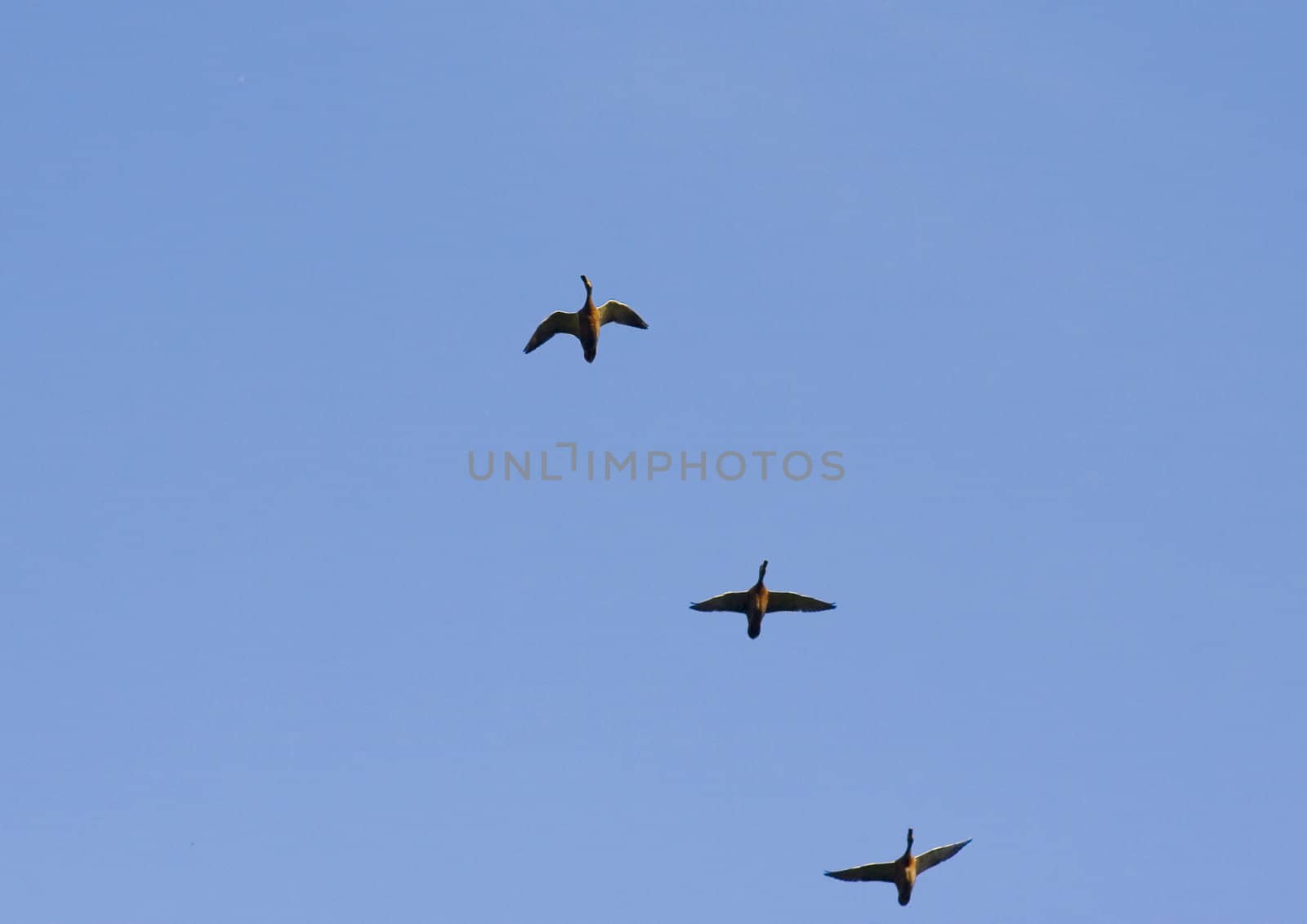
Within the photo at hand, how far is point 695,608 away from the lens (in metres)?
48.0

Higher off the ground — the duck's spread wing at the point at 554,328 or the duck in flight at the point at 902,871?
the duck's spread wing at the point at 554,328

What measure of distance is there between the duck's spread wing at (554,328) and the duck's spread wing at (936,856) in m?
17.6

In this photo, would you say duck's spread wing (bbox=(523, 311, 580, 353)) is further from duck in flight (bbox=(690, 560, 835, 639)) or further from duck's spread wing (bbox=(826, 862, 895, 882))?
duck's spread wing (bbox=(826, 862, 895, 882))

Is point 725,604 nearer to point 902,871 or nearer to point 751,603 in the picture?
point 751,603

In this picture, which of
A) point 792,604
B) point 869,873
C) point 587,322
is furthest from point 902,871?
point 587,322

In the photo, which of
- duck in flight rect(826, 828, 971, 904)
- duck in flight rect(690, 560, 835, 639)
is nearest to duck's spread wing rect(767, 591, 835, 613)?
duck in flight rect(690, 560, 835, 639)

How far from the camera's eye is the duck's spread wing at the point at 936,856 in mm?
47750

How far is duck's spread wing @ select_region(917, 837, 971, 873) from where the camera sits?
47750 mm

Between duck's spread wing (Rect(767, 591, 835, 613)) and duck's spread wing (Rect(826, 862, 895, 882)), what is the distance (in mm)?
7132

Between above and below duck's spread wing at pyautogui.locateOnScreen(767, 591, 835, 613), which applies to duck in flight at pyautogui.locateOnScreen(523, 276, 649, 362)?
above

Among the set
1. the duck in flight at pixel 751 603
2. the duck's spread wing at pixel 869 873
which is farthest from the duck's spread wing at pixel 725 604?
the duck's spread wing at pixel 869 873

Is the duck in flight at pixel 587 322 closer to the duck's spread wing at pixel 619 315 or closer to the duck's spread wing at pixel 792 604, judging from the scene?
the duck's spread wing at pixel 619 315

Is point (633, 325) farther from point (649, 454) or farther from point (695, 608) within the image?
point (695, 608)

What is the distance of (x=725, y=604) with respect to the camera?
4828 cm
